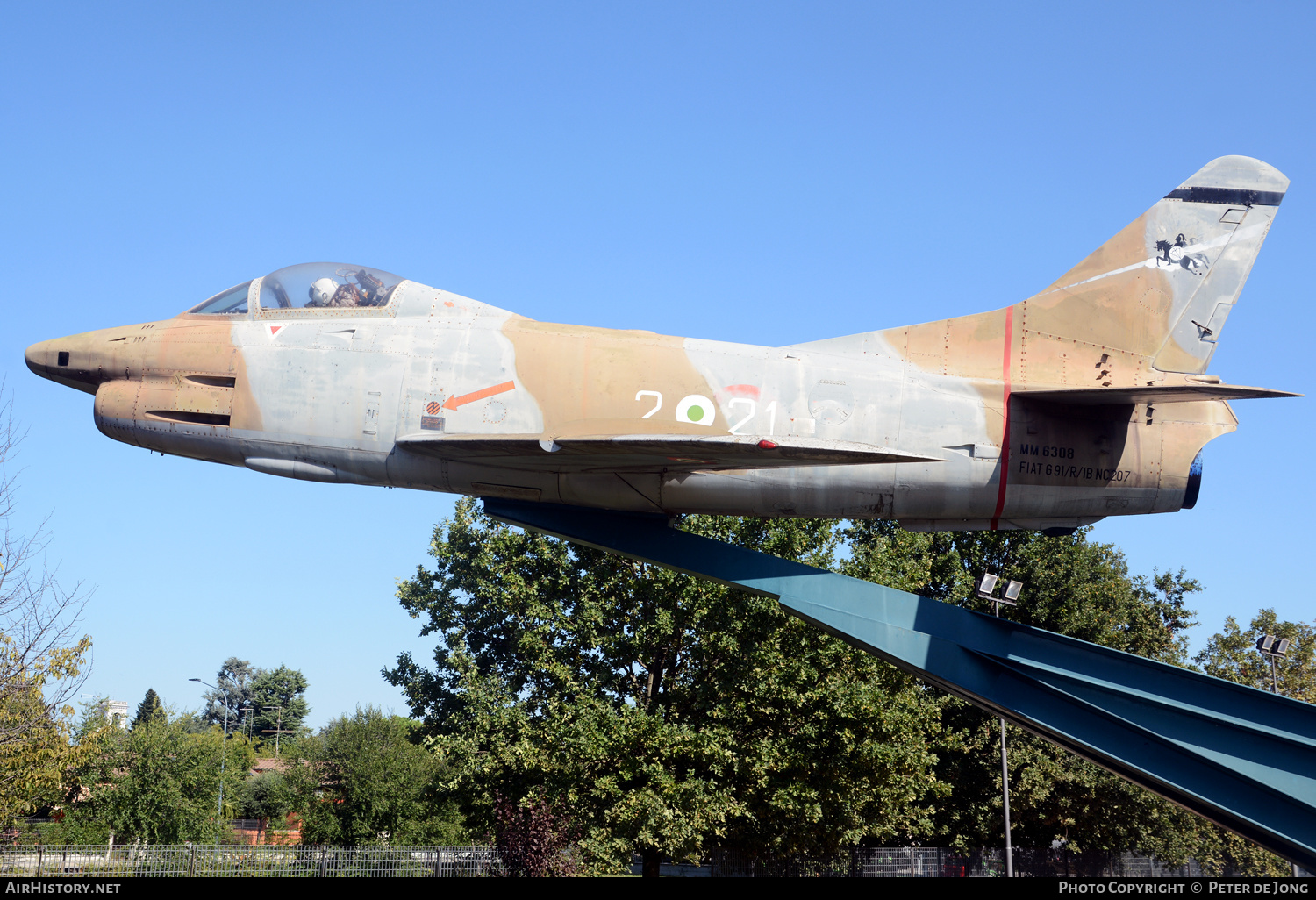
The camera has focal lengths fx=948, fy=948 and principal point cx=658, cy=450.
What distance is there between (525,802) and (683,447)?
69.4ft

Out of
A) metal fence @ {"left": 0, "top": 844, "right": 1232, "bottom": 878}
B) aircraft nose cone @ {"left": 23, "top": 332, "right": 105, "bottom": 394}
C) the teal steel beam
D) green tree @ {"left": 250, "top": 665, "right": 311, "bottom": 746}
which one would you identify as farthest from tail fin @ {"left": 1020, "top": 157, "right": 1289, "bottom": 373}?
green tree @ {"left": 250, "top": 665, "right": 311, "bottom": 746}

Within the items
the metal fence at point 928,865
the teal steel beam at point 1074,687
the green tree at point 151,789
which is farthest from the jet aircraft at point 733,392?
the green tree at point 151,789

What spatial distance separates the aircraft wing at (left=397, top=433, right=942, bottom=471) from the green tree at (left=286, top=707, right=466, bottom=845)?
105ft

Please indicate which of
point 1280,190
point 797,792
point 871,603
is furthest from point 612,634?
point 1280,190

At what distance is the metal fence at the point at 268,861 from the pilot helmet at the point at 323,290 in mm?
20736

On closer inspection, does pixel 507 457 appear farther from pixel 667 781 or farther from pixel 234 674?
pixel 234 674

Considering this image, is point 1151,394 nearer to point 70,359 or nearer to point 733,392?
point 733,392

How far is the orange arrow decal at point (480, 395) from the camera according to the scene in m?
10.0

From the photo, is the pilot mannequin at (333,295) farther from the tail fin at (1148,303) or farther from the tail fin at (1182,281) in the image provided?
the tail fin at (1182,281)

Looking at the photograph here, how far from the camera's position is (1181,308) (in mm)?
10734

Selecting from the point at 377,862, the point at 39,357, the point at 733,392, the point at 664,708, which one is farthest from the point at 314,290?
the point at 377,862

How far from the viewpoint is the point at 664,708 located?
29.6 m

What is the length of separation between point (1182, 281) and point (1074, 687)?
16.1 ft

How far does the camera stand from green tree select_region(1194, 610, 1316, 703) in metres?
43.9
